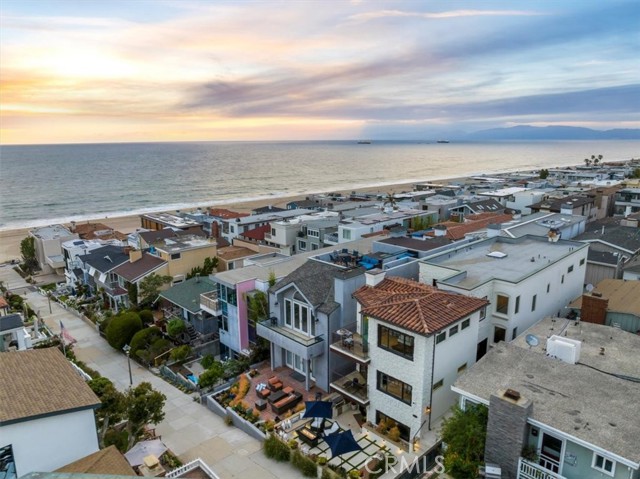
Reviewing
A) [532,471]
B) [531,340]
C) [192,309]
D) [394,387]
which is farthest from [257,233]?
[532,471]

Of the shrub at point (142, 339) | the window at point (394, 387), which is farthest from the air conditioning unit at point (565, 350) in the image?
the shrub at point (142, 339)

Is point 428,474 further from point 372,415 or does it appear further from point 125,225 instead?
point 125,225

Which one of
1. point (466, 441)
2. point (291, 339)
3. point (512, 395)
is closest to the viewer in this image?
point (512, 395)

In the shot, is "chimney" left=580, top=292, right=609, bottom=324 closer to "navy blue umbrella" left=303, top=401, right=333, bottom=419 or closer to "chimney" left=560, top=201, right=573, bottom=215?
"navy blue umbrella" left=303, top=401, right=333, bottom=419

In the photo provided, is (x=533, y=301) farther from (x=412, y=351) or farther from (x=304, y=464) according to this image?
(x=304, y=464)

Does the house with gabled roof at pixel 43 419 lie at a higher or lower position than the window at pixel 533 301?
lower

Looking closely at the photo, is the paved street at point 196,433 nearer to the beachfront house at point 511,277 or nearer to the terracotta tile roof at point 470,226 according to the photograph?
the beachfront house at point 511,277

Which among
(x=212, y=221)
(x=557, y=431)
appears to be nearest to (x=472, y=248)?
(x=557, y=431)
